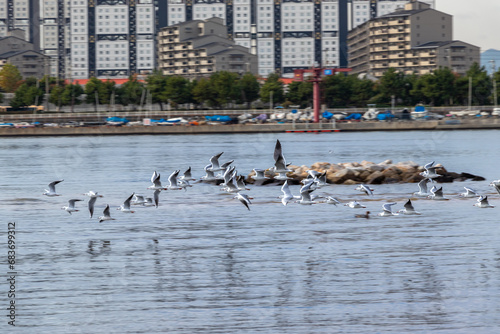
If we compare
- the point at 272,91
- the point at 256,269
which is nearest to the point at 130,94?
the point at 272,91

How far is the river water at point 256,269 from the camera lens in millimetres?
13766

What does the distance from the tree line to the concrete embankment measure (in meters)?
16.3

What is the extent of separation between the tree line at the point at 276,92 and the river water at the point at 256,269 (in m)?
111

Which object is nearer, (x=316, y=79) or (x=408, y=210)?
(x=408, y=210)

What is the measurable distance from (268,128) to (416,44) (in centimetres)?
7963

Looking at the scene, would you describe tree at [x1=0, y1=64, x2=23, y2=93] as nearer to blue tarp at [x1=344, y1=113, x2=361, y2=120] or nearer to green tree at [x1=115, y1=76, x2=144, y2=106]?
green tree at [x1=115, y1=76, x2=144, y2=106]

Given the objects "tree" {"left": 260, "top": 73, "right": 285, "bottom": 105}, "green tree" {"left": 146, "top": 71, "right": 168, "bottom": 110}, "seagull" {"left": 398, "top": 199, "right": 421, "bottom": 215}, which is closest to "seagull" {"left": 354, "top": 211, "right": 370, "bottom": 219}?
"seagull" {"left": 398, "top": 199, "right": 421, "bottom": 215}

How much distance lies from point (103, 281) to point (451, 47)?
563 ft

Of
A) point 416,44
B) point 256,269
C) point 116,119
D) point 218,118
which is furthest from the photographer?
point 416,44

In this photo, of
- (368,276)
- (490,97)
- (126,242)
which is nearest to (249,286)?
(368,276)

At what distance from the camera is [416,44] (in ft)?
620

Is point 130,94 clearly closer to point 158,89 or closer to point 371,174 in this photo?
point 158,89

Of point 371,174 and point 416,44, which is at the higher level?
point 416,44

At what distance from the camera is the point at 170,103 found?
150 metres
